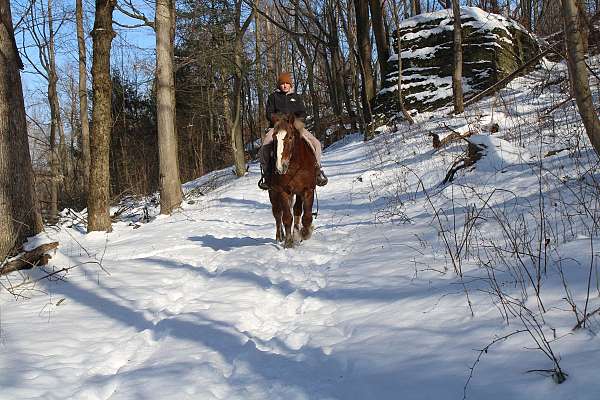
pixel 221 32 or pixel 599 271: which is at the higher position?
pixel 221 32

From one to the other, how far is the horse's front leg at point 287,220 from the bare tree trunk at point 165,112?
20.8 feet

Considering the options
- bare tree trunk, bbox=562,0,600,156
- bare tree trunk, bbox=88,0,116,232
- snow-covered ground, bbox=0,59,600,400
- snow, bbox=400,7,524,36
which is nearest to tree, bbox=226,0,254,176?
snow, bbox=400,7,524,36

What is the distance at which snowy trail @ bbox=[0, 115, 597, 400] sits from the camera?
8.66ft

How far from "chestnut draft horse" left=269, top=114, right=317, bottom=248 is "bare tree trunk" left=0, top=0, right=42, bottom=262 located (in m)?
3.58

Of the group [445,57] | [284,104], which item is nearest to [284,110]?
[284,104]

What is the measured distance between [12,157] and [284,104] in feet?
13.5

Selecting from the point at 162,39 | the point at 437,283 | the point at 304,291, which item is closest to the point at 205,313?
the point at 304,291

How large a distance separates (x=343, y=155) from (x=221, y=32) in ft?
24.2

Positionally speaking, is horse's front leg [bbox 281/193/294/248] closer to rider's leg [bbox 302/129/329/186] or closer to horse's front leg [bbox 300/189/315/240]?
horse's front leg [bbox 300/189/315/240]

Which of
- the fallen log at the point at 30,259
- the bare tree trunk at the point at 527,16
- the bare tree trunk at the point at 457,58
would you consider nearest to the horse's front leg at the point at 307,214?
the fallen log at the point at 30,259

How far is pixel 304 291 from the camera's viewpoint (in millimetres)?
4629

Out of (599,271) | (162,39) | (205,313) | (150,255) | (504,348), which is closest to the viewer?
(504,348)

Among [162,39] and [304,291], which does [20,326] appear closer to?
[304,291]

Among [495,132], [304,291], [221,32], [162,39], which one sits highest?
[221,32]
